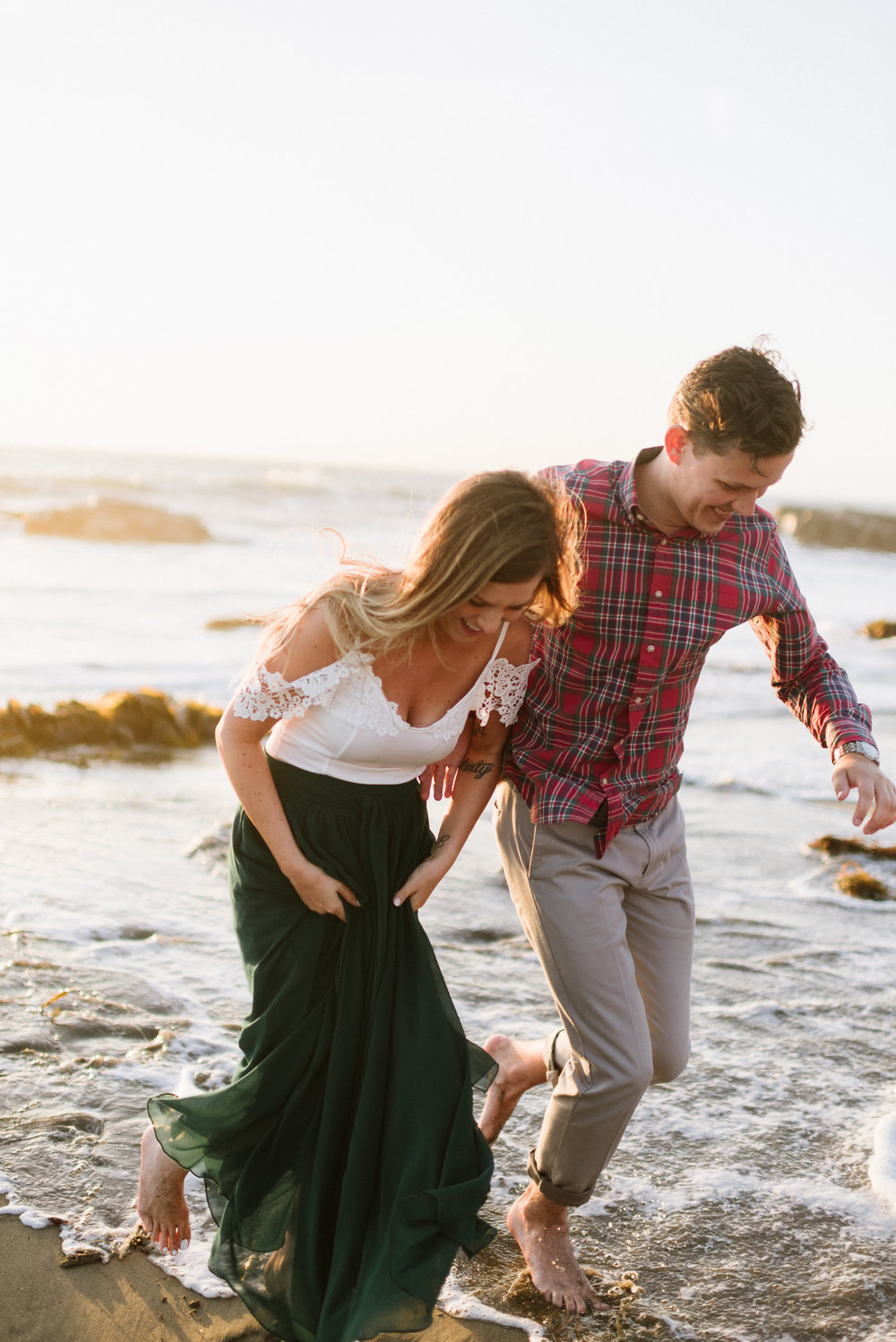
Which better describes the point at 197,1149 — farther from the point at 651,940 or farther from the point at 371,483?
the point at 371,483

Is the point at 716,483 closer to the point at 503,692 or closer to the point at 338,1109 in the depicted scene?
the point at 503,692

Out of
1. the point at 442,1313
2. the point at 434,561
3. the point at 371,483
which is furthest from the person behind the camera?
the point at 371,483

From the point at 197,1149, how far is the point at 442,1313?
0.75 m

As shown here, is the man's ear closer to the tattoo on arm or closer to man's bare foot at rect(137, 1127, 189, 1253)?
the tattoo on arm

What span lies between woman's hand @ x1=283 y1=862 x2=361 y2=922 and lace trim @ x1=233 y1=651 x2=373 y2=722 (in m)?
0.34

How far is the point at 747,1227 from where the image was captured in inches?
123

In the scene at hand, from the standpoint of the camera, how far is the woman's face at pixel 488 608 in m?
2.49

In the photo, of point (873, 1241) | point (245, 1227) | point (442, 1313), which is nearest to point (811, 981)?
point (873, 1241)

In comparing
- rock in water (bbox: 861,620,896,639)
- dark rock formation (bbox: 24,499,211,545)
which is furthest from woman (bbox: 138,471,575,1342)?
dark rock formation (bbox: 24,499,211,545)

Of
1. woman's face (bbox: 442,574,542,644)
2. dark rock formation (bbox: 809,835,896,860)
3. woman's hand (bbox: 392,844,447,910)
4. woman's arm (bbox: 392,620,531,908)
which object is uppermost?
woman's face (bbox: 442,574,542,644)

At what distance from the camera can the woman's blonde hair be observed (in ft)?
8.00

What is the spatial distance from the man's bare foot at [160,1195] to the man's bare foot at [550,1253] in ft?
2.82

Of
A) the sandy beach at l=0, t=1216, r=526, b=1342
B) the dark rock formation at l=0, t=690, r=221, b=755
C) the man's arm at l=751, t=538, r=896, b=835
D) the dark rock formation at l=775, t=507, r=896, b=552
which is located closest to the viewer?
the sandy beach at l=0, t=1216, r=526, b=1342

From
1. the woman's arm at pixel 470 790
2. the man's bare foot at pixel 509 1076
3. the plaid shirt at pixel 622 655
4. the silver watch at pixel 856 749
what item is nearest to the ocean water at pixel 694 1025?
the man's bare foot at pixel 509 1076
